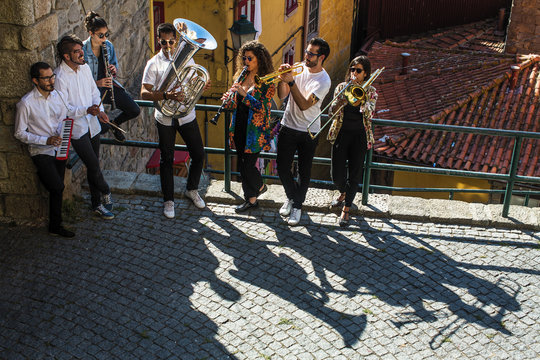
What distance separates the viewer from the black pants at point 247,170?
652cm

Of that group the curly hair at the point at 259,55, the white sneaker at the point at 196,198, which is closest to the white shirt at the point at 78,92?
the white sneaker at the point at 196,198

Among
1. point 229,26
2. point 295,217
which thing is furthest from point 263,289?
point 229,26

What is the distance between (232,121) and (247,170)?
0.51 meters

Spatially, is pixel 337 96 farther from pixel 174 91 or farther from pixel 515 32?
pixel 515 32

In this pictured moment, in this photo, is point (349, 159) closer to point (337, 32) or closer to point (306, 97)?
point (306, 97)

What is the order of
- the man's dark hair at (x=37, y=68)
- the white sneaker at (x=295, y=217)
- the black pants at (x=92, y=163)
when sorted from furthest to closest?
1. the white sneaker at (x=295, y=217)
2. the black pants at (x=92, y=163)
3. the man's dark hair at (x=37, y=68)

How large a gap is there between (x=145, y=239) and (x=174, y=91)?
53.9 inches

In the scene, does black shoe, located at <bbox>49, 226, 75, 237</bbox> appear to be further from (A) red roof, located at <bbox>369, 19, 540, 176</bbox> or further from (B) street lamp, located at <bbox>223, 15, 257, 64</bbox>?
(A) red roof, located at <bbox>369, 19, 540, 176</bbox>

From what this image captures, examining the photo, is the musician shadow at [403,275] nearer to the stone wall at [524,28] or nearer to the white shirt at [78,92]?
the white shirt at [78,92]

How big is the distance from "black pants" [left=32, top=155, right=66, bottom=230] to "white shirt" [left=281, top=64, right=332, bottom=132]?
209 cm

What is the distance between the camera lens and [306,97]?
20.5ft

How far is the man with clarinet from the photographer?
5.78 meters

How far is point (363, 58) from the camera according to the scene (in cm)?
617

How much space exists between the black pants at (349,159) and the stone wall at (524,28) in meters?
12.7
